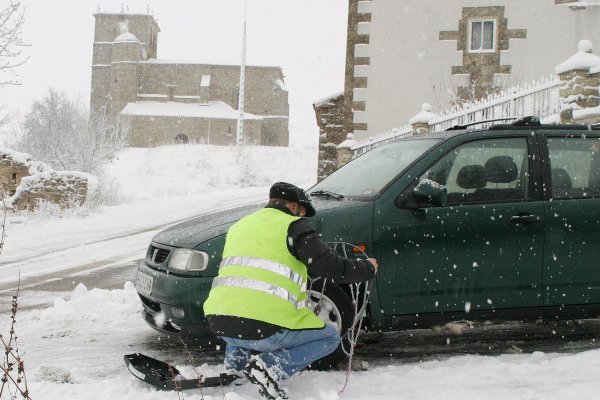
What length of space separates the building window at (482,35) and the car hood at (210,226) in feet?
44.6

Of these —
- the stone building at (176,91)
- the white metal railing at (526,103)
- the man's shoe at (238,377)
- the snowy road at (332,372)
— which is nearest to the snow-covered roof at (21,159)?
the snowy road at (332,372)

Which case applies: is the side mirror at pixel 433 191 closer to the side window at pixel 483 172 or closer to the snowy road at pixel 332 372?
the side window at pixel 483 172

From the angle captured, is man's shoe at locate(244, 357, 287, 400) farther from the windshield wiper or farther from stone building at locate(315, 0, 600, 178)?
stone building at locate(315, 0, 600, 178)

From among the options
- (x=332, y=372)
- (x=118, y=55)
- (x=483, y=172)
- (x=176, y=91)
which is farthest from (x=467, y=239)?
(x=118, y=55)

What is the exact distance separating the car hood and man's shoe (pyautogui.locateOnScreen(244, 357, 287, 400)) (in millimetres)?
1095

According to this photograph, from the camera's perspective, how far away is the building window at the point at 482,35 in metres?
16.8

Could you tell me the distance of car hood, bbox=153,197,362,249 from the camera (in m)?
4.40

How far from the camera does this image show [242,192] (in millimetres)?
27250

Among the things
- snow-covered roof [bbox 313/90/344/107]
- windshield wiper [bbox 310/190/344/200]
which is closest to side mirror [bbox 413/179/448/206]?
windshield wiper [bbox 310/190/344/200]

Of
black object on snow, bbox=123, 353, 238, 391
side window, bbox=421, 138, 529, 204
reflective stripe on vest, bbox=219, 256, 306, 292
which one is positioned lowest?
black object on snow, bbox=123, 353, 238, 391

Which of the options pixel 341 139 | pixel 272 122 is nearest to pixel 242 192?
pixel 341 139

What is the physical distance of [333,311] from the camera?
14.1 feet

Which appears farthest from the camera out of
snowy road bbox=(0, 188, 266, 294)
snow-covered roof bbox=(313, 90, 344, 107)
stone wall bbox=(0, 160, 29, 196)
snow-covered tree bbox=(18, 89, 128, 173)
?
snow-covered tree bbox=(18, 89, 128, 173)

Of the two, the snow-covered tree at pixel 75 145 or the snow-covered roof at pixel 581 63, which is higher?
the snow-covered roof at pixel 581 63
